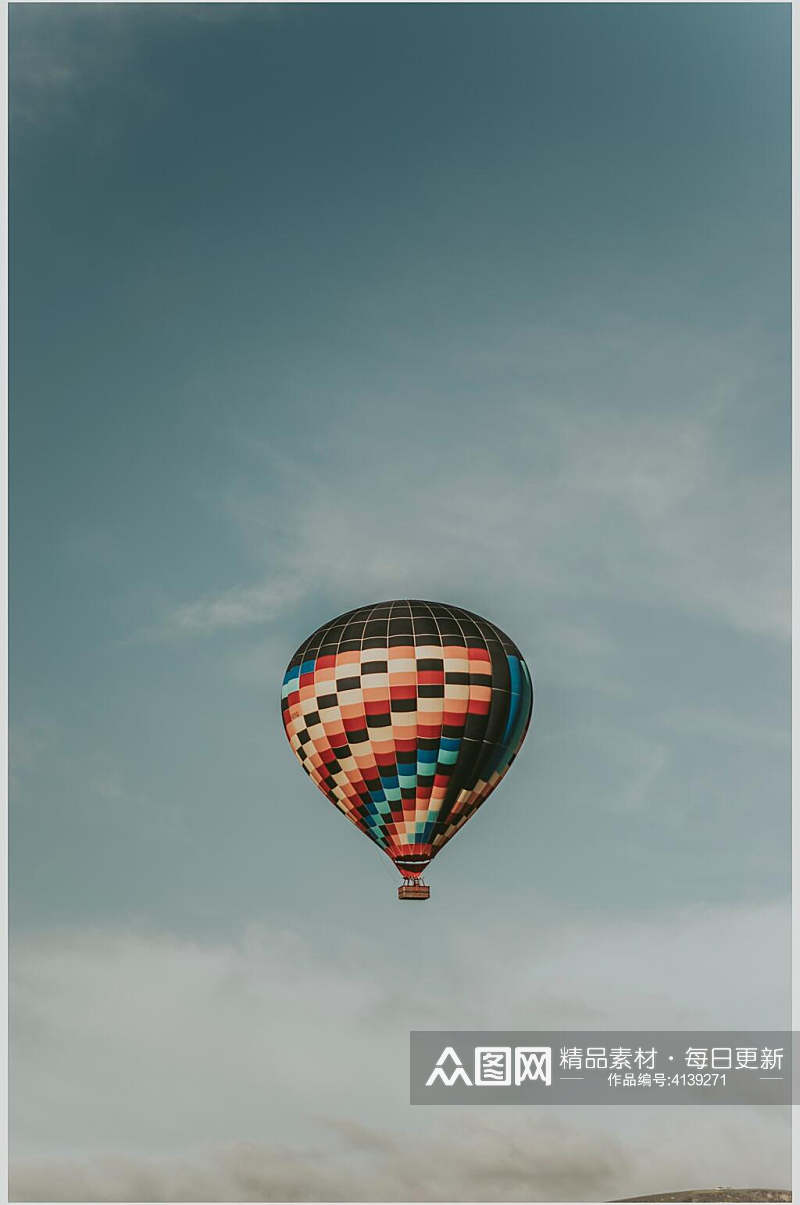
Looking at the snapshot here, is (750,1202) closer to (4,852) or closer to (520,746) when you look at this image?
(520,746)

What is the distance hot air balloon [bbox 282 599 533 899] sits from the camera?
55.3 m

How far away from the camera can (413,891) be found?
182 feet

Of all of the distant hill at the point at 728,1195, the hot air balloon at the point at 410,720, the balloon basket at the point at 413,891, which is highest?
the hot air balloon at the point at 410,720

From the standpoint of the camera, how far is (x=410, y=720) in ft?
181

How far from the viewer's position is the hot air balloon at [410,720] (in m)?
55.3

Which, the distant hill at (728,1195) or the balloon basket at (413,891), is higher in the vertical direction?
the balloon basket at (413,891)

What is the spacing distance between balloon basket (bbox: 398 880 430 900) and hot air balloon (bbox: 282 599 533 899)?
0.04m

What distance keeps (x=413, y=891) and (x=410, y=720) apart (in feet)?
15.8

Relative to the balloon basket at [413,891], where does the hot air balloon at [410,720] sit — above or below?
above

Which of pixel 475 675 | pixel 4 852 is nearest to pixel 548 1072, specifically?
pixel 475 675

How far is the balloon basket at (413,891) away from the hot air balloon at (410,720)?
1.6 inches

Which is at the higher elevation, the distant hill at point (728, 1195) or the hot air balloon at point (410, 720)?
the hot air balloon at point (410, 720)

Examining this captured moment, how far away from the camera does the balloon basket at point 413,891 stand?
55.3m

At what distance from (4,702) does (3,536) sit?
4211 millimetres
